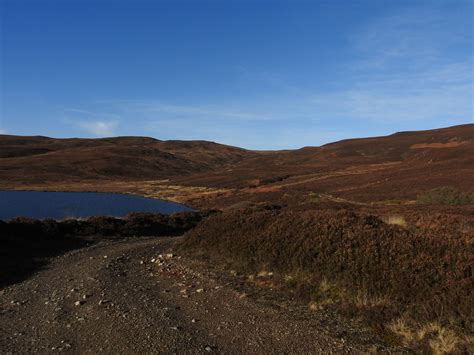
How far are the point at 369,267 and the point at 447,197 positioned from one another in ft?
110

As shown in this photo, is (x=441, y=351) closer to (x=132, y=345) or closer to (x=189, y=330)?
(x=189, y=330)

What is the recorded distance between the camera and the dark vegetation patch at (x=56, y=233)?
16.6m

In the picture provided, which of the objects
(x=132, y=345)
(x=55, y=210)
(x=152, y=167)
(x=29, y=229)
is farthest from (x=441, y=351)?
(x=152, y=167)

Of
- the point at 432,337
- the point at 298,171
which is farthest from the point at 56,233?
the point at 298,171

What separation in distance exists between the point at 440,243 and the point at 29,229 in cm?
2067

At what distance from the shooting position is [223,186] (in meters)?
88.6

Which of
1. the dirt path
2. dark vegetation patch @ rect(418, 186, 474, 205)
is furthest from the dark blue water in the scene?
the dirt path

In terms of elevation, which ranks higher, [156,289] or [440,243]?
[440,243]

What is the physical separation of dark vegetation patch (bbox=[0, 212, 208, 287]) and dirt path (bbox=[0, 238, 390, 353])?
2.71 m

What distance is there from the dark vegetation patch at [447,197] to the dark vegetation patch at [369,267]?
28305 mm

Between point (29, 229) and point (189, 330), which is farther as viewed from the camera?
point (29, 229)

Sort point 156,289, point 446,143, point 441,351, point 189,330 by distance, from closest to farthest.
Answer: point 441,351, point 189,330, point 156,289, point 446,143

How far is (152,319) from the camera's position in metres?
9.60

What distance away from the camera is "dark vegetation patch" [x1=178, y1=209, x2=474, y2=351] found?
877cm
